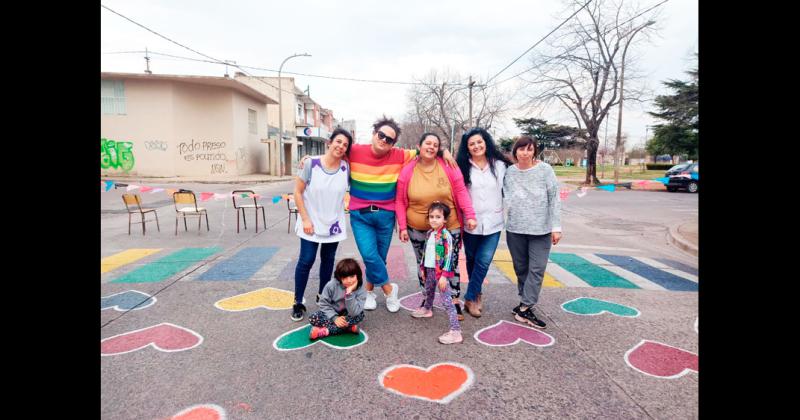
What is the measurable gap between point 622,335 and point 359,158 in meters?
2.80

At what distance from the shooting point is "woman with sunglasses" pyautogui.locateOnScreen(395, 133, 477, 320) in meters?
3.62

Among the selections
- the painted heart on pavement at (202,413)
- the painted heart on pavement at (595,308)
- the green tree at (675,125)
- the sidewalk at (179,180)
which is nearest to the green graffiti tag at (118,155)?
the sidewalk at (179,180)

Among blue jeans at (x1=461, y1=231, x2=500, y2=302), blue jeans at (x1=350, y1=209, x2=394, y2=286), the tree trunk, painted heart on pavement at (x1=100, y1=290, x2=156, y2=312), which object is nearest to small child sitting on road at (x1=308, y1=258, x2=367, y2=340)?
blue jeans at (x1=350, y1=209, x2=394, y2=286)

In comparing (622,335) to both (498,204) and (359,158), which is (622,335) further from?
(359,158)

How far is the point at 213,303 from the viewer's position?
4250 mm

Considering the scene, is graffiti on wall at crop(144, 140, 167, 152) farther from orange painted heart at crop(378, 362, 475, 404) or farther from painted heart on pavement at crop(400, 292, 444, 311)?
orange painted heart at crop(378, 362, 475, 404)

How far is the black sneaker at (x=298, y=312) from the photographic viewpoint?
12.5 feet

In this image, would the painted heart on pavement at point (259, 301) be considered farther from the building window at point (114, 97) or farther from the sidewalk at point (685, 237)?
the building window at point (114, 97)

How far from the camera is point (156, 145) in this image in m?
25.8

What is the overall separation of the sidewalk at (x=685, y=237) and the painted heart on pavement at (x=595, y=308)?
4373 mm

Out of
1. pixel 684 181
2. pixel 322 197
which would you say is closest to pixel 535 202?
pixel 322 197

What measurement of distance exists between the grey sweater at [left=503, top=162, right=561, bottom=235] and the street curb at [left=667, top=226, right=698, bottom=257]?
5567 mm
